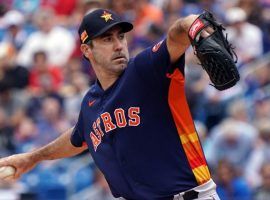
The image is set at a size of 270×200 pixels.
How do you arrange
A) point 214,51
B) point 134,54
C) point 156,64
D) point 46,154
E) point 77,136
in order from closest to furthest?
point 214,51
point 156,64
point 77,136
point 46,154
point 134,54

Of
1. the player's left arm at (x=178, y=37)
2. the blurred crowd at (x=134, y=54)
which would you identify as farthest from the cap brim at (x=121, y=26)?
the blurred crowd at (x=134, y=54)

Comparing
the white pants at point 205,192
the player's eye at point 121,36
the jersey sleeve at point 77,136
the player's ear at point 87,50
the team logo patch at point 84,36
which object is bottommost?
the white pants at point 205,192

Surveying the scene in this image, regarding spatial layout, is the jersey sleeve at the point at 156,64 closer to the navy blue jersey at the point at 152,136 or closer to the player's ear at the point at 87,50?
the navy blue jersey at the point at 152,136

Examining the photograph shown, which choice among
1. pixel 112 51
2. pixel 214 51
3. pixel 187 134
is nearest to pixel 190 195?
pixel 187 134

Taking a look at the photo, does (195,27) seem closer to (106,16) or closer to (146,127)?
(146,127)

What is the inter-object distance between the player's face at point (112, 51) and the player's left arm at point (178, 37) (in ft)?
1.64

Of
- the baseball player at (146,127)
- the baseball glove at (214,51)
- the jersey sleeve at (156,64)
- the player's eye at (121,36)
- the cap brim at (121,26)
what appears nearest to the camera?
the baseball glove at (214,51)

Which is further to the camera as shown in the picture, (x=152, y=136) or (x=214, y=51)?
(x=152, y=136)

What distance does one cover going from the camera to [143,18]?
39.7ft

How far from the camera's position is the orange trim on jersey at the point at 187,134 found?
505cm

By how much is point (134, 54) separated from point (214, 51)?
21.1 feet

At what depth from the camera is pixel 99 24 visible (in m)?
5.25

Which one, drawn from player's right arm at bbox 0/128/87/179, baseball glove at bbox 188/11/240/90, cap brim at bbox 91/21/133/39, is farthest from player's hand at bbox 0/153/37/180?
baseball glove at bbox 188/11/240/90

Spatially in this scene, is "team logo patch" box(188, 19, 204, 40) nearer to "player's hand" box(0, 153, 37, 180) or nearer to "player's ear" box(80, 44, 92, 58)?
"player's ear" box(80, 44, 92, 58)
